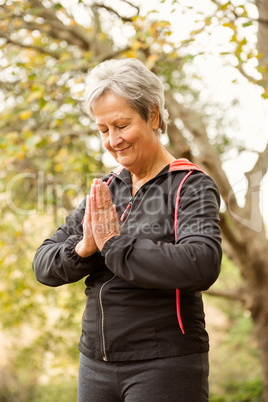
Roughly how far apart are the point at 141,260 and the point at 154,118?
64 centimetres

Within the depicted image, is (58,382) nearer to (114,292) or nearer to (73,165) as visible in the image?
(73,165)

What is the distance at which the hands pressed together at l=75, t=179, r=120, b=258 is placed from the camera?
57.7 inches

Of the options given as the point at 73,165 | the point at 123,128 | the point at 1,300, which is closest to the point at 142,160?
the point at 123,128

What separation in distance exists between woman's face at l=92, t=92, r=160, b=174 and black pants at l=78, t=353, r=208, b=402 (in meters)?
0.75

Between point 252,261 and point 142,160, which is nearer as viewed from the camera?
point 142,160

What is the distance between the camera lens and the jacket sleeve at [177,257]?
4.39ft

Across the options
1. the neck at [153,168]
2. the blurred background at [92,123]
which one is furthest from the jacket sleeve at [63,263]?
the blurred background at [92,123]

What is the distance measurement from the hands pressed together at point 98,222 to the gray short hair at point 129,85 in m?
0.33

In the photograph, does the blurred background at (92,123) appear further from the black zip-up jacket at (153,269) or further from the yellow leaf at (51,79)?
the black zip-up jacket at (153,269)

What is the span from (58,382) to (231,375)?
532cm

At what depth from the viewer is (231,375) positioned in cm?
1320

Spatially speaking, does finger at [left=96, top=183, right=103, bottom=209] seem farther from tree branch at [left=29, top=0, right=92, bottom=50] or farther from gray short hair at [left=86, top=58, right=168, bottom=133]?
tree branch at [left=29, top=0, right=92, bottom=50]

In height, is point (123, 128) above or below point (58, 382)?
above

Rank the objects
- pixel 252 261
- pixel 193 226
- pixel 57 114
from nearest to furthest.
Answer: pixel 193 226, pixel 57 114, pixel 252 261
